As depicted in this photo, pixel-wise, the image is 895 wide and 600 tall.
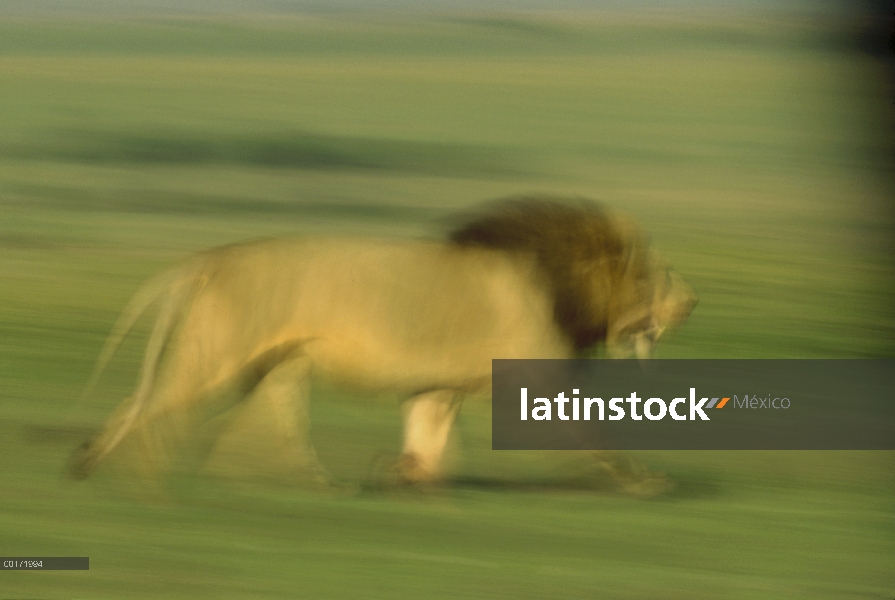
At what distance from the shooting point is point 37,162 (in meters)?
7.04

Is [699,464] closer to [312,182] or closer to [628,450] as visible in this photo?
[628,450]

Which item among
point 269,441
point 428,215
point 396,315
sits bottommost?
point 269,441

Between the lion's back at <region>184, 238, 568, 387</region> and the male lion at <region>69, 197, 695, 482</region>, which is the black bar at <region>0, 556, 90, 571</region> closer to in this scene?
the male lion at <region>69, 197, 695, 482</region>

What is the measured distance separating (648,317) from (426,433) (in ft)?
2.59

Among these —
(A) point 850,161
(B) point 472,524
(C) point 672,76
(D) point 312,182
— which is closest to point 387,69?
(D) point 312,182

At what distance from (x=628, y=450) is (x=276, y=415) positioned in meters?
1.14

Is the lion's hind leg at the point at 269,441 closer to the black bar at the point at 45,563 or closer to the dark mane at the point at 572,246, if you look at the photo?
the black bar at the point at 45,563

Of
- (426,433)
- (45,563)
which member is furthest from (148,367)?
(426,433)

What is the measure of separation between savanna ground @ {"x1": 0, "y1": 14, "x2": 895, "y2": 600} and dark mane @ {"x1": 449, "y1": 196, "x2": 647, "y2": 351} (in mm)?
441

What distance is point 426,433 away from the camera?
3648 mm

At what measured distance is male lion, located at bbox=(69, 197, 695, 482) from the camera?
11.2 ft

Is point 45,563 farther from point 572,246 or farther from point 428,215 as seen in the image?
point 428,215

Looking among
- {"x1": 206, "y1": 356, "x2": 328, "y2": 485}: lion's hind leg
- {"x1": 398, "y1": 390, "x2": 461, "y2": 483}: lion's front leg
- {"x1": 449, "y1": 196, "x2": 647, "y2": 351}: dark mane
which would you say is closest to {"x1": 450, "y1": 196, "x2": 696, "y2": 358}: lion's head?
{"x1": 449, "y1": 196, "x2": 647, "y2": 351}: dark mane

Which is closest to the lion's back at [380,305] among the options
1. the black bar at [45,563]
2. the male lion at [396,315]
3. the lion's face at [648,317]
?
the male lion at [396,315]
